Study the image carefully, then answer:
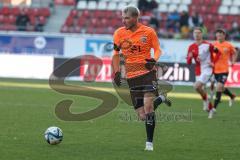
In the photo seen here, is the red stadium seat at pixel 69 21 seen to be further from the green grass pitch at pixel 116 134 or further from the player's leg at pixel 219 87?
the player's leg at pixel 219 87

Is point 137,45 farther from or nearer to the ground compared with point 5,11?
farther from the ground

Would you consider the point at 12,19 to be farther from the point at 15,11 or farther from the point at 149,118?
the point at 149,118

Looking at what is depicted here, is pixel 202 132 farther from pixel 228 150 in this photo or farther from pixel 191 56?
pixel 191 56

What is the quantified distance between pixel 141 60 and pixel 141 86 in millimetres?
435

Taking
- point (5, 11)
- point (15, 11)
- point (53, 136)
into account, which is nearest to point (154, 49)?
point (53, 136)

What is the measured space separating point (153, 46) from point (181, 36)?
24.6 metres

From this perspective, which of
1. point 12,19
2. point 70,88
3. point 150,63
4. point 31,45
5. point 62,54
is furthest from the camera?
point 12,19

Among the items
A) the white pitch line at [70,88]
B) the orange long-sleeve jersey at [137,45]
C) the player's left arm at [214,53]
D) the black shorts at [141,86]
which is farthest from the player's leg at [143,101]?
the white pitch line at [70,88]

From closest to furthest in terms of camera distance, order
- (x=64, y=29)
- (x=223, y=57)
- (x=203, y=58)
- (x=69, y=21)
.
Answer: (x=203, y=58), (x=223, y=57), (x=64, y=29), (x=69, y=21)

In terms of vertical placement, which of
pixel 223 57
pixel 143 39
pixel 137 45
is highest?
pixel 143 39

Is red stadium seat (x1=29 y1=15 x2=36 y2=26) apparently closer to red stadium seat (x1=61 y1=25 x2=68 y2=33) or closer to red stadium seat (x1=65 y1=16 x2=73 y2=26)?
red stadium seat (x1=61 y1=25 x2=68 y2=33)

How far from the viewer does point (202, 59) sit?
19.1 metres

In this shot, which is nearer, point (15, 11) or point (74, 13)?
point (74, 13)

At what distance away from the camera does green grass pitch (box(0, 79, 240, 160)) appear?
1103 cm
